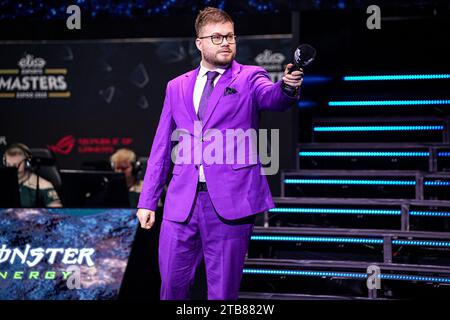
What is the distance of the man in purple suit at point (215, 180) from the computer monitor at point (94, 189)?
2.21 m

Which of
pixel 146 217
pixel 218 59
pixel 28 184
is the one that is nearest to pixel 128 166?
pixel 28 184

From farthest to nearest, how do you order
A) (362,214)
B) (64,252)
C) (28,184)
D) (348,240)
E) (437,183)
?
(28,184) < (437,183) < (362,214) < (348,240) < (64,252)

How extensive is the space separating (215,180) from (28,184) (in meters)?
3.67

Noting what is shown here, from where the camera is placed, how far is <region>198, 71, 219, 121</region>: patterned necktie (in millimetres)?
3215

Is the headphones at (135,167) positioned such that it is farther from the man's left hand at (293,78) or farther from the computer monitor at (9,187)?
the man's left hand at (293,78)

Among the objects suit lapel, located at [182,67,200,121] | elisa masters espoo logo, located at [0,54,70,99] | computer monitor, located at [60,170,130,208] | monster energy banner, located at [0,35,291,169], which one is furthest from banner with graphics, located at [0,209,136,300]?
elisa masters espoo logo, located at [0,54,70,99]

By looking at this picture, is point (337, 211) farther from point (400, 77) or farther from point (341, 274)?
point (400, 77)

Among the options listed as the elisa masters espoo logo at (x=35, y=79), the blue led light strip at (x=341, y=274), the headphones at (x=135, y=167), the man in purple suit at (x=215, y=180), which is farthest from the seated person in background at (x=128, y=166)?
the man in purple suit at (x=215, y=180)

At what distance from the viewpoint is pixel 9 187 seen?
5391 mm

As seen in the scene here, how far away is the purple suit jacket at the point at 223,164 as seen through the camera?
10.2ft

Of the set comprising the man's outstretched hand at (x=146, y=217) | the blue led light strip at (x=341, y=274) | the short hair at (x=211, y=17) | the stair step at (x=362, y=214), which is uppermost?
the short hair at (x=211, y=17)

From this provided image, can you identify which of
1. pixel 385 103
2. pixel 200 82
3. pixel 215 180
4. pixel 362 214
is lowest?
pixel 362 214
